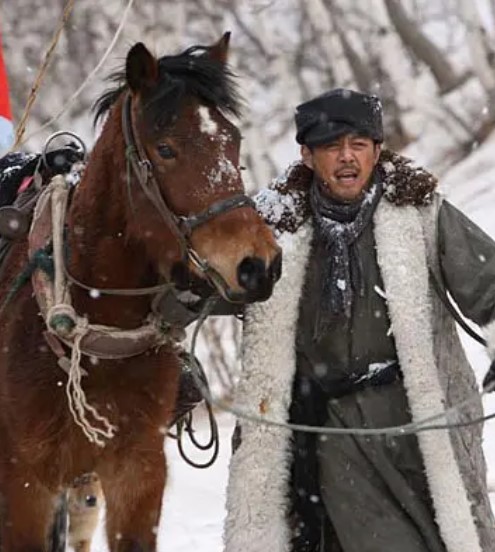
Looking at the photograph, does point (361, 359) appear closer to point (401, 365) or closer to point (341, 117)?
point (401, 365)

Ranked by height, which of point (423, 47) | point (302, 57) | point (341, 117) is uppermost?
point (423, 47)

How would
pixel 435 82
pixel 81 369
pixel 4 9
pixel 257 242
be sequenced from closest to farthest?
pixel 257 242 < pixel 81 369 < pixel 4 9 < pixel 435 82

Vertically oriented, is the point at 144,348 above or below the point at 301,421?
above

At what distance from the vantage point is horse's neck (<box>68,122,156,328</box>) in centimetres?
323

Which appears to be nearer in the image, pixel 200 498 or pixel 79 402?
pixel 79 402

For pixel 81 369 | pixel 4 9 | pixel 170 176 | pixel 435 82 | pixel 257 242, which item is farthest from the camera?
pixel 435 82

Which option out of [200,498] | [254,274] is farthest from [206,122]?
[200,498]

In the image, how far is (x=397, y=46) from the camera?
1667cm

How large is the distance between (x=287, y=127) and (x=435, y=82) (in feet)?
7.70

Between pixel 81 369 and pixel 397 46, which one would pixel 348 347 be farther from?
pixel 397 46

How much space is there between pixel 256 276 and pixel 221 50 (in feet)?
2.82

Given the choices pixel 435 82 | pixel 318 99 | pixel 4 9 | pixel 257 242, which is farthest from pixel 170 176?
pixel 435 82

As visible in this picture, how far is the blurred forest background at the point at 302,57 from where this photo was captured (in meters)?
15.2

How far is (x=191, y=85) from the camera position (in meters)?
3.07
